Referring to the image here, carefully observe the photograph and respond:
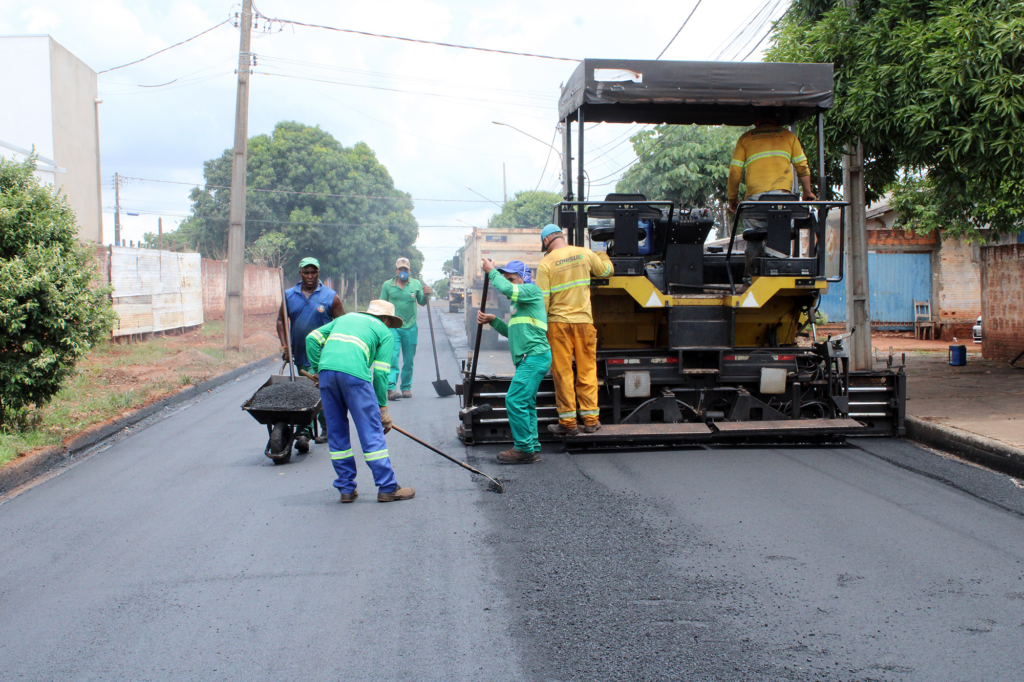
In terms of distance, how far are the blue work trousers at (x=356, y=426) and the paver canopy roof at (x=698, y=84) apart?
3.23 meters

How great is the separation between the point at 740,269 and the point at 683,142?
1070cm

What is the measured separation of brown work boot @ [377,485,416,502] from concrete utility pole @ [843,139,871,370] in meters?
6.82

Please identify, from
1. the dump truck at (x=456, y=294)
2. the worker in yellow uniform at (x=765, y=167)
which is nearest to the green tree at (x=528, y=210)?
the dump truck at (x=456, y=294)

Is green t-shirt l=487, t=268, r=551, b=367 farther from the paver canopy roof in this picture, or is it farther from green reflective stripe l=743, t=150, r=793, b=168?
green reflective stripe l=743, t=150, r=793, b=168

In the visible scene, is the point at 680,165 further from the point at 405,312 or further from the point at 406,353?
the point at 406,353

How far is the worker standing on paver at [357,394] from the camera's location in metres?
5.43

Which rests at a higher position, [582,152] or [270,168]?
[270,168]

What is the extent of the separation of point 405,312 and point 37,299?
4.71m

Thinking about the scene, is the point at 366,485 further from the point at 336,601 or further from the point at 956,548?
the point at 956,548

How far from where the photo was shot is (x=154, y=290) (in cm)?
1909

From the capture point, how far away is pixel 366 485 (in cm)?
606

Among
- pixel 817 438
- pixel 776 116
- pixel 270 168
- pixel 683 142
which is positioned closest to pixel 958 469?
pixel 817 438

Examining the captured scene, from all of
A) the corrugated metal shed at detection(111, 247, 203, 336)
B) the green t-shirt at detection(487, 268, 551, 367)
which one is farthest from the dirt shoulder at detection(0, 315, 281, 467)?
the green t-shirt at detection(487, 268, 551, 367)

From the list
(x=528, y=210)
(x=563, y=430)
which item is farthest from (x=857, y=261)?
(x=528, y=210)
